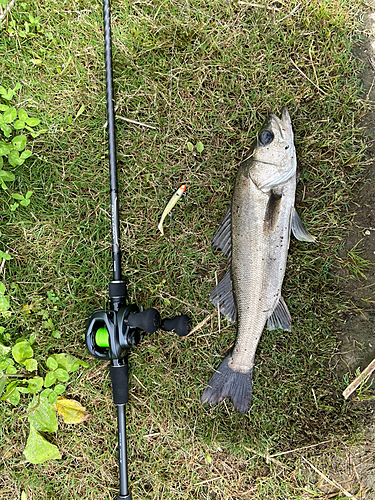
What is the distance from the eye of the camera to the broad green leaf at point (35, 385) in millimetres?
2656

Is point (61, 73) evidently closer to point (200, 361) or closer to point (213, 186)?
point (213, 186)

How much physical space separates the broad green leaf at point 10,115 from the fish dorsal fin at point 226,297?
1.97 metres

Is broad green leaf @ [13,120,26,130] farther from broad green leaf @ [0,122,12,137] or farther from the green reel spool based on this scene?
the green reel spool

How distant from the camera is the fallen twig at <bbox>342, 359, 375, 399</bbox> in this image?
257 cm

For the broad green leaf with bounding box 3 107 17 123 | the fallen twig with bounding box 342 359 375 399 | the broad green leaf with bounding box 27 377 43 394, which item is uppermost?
the broad green leaf with bounding box 3 107 17 123

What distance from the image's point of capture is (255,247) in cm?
233

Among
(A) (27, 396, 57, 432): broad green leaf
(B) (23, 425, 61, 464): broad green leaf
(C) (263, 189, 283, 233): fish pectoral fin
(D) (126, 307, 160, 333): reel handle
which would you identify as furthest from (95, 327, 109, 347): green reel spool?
(C) (263, 189, 283, 233): fish pectoral fin

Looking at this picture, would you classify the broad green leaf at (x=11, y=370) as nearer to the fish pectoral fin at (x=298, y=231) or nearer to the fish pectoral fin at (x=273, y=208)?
the fish pectoral fin at (x=273, y=208)

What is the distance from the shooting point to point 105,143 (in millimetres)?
2684

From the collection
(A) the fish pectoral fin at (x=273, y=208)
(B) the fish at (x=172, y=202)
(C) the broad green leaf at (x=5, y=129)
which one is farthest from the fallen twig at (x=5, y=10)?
(A) the fish pectoral fin at (x=273, y=208)

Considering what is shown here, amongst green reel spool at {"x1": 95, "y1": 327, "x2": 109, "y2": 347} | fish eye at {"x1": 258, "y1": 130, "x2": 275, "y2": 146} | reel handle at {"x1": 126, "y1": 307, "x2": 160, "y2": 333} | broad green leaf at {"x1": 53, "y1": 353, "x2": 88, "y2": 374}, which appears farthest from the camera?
broad green leaf at {"x1": 53, "y1": 353, "x2": 88, "y2": 374}

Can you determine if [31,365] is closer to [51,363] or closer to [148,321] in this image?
[51,363]

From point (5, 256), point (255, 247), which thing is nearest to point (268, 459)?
point (255, 247)

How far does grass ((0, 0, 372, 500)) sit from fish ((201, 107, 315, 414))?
0.50 feet
